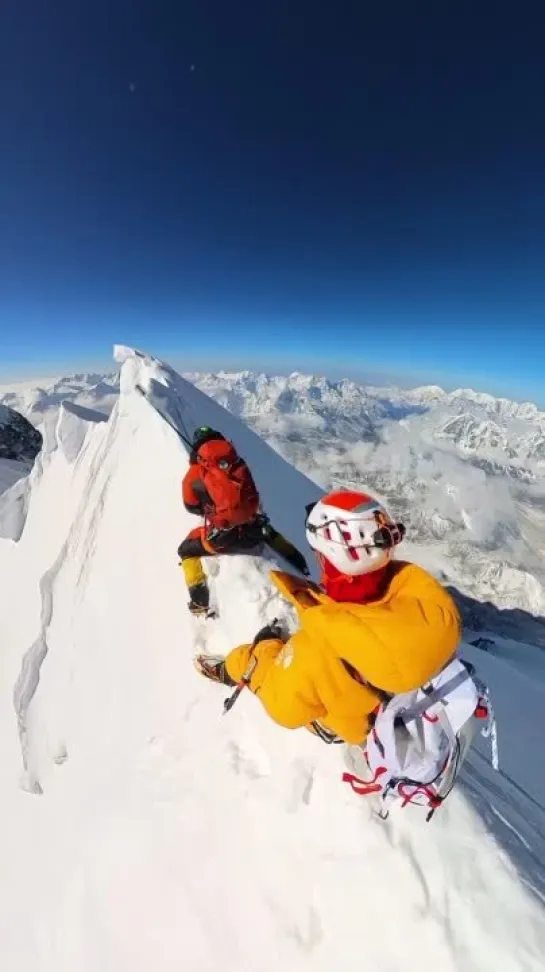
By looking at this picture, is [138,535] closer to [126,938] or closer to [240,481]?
[240,481]

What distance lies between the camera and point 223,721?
591cm

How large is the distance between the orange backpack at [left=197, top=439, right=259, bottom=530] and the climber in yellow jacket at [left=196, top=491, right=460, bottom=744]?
102 inches

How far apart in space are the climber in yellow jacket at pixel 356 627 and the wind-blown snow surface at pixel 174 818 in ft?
4.24

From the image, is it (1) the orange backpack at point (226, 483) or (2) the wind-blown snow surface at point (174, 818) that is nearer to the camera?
(2) the wind-blown snow surface at point (174, 818)

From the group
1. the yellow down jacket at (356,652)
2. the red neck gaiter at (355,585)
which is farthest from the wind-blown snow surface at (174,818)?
the red neck gaiter at (355,585)

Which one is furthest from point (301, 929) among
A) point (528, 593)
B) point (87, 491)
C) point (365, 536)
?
point (528, 593)

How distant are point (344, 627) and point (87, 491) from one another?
12401 mm

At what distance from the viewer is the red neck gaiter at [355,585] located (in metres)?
3.21

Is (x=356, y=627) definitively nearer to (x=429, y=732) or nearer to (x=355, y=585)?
(x=355, y=585)

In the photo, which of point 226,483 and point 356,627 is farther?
point 226,483

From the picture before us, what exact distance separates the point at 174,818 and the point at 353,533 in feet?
15.2

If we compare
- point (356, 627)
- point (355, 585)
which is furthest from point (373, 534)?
point (356, 627)

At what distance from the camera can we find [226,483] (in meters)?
6.32

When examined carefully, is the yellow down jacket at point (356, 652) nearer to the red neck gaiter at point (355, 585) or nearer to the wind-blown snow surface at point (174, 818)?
the red neck gaiter at point (355, 585)
